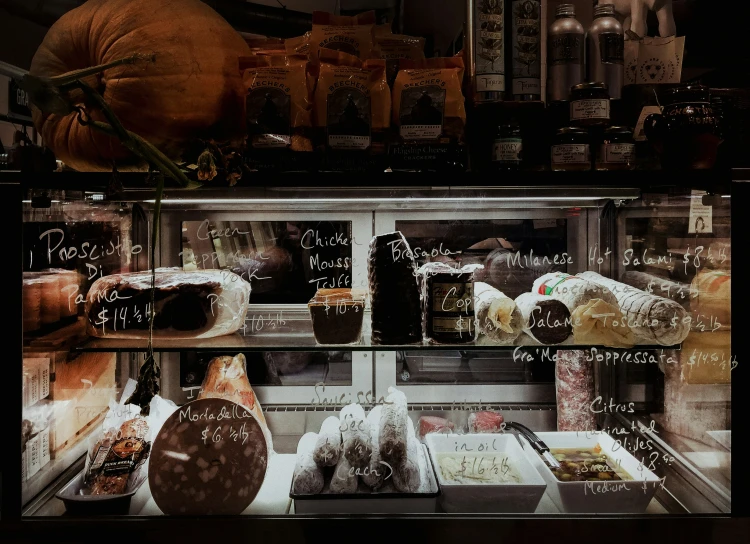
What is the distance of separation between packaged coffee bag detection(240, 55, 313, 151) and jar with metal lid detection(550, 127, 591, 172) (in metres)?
0.67

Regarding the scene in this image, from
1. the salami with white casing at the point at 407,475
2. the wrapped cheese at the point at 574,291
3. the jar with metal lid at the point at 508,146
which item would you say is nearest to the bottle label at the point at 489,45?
the jar with metal lid at the point at 508,146

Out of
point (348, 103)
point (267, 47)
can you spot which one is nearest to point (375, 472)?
point (348, 103)

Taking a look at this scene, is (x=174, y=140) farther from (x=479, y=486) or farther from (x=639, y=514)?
(x=639, y=514)

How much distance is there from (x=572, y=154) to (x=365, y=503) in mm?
1095

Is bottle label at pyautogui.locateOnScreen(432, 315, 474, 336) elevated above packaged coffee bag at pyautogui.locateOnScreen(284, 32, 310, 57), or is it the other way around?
packaged coffee bag at pyautogui.locateOnScreen(284, 32, 310, 57)

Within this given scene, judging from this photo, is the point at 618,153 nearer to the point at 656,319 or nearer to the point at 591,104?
the point at 591,104

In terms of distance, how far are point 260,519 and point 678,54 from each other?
1.74m

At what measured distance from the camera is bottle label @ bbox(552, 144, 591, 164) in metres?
1.44

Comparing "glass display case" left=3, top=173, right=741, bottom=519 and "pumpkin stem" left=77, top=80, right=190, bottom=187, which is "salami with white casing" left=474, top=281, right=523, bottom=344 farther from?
"pumpkin stem" left=77, top=80, right=190, bottom=187

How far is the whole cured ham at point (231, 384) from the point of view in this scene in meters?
1.69

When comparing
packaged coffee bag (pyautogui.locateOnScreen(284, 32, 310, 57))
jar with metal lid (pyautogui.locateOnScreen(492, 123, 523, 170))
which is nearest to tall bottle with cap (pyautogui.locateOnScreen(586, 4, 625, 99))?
jar with metal lid (pyautogui.locateOnScreen(492, 123, 523, 170))

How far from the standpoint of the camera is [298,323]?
1.79 metres

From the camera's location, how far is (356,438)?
160 cm

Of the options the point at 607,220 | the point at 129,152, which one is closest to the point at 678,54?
the point at 607,220
